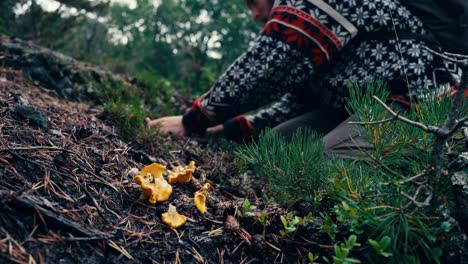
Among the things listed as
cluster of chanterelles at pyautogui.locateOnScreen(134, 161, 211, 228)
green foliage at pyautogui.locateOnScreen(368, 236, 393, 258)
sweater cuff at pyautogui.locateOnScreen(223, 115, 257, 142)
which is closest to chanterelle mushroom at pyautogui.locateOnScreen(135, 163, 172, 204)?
cluster of chanterelles at pyautogui.locateOnScreen(134, 161, 211, 228)

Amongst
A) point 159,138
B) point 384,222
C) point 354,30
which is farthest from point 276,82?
point 384,222

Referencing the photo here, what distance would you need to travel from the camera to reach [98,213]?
1.61m

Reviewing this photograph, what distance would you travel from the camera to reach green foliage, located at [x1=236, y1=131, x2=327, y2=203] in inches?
70.1

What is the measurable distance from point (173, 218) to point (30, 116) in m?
1.05

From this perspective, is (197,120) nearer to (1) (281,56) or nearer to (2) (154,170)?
(1) (281,56)

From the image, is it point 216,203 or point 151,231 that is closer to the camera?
point 151,231

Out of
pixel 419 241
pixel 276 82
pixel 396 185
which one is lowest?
pixel 419 241

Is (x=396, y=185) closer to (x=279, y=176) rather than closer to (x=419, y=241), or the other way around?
(x=419, y=241)

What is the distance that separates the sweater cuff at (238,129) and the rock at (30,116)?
183cm

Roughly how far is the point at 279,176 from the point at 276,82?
4.61 ft

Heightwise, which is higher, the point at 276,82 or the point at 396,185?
the point at 276,82

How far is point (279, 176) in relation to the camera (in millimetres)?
1817

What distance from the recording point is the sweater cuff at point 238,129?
365 centimetres

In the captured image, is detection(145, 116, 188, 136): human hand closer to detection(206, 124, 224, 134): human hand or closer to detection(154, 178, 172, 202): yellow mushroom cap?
detection(206, 124, 224, 134): human hand
